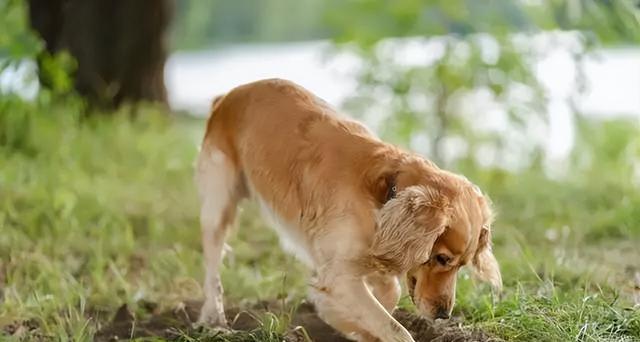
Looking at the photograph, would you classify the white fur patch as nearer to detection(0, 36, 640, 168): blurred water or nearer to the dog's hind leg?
the dog's hind leg

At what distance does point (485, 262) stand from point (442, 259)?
34 cm

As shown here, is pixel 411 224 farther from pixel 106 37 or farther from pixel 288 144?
pixel 106 37

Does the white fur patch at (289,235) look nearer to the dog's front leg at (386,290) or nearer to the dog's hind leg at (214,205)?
the dog's hind leg at (214,205)

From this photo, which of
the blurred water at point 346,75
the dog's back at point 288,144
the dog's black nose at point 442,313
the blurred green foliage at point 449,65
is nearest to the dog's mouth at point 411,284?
Result: the dog's black nose at point 442,313

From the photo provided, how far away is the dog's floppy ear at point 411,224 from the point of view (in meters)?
3.76

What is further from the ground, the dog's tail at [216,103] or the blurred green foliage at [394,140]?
the dog's tail at [216,103]

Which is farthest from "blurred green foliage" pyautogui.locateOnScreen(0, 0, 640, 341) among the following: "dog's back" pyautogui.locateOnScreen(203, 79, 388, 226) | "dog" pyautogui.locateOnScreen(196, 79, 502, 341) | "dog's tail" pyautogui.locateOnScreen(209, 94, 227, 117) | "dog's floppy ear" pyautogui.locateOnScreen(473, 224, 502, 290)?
"dog's tail" pyautogui.locateOnScreen(209, 94, 227, 117)

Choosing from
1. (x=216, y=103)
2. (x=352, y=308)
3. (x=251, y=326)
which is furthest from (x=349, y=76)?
(x=352, y=308)

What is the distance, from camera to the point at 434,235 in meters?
3.77

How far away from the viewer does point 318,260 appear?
4.21 m

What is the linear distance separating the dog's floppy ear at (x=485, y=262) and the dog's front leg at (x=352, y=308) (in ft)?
1.36

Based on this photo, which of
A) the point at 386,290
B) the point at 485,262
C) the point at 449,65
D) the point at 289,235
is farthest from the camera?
the point at 449,65

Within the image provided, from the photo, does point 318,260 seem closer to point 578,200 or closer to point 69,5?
point 578,200

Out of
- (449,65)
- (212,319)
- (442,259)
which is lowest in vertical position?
(212,319)
